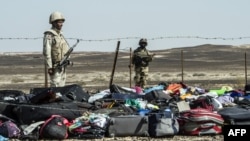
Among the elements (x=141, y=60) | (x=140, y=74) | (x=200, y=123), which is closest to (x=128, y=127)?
(x=200, y=123)

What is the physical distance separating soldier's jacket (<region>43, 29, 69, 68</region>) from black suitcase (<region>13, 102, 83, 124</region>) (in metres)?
2.07

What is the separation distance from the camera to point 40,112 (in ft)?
38.9

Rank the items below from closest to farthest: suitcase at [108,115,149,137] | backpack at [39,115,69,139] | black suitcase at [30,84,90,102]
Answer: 1. backpack at [39,115,69,139]
2. suitcase at [108,115,149,137]
3. black suitcase at [30,84,90,102]

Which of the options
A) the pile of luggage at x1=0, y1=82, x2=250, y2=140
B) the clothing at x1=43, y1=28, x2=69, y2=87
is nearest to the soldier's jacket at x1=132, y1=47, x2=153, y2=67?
the clothing at x1=43, y1=28, x2=69, y2=87

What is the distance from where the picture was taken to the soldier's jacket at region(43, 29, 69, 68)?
14.0m

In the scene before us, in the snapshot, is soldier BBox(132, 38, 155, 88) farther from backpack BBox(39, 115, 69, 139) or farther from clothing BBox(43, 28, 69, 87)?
backpack BBox(39, 115, 69, 139)

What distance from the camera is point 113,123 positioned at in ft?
38.1

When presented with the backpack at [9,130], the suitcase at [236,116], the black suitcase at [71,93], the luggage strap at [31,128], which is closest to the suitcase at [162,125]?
the suitcase at [236,116]

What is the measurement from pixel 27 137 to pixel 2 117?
2.82 feet

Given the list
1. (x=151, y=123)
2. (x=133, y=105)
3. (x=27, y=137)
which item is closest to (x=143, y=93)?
(x=133, y=105)

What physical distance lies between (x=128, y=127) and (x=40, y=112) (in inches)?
63.4

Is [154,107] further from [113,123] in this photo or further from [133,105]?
[113,123]

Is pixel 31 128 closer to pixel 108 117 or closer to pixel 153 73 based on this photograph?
pixel 108 117

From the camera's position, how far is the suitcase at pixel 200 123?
38.5 ft
